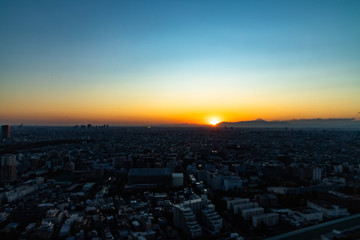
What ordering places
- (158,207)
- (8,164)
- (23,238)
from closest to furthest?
(23,238) < (158,207) < (8,164)

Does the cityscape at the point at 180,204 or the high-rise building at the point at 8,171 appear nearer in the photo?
the cityscape at the point at 180,204

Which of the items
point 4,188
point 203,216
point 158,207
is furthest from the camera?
point 4,188

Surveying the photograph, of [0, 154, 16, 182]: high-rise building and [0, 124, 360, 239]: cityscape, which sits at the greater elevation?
[0, 154, 16, 182]: high-rise building

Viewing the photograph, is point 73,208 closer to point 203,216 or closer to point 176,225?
point 176,225

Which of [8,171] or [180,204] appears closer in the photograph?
[180,204]

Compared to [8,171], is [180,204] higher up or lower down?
lower down

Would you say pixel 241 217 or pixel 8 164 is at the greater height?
pixel 8 164

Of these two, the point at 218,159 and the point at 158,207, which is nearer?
the point at 158,207

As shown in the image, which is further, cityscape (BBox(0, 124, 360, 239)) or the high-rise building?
the high-rise building

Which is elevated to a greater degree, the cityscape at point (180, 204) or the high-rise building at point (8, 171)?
the high-rise building at point (8, 171)

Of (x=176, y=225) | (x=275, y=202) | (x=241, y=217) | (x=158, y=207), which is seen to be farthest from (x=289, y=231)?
(x=158, y=207)
